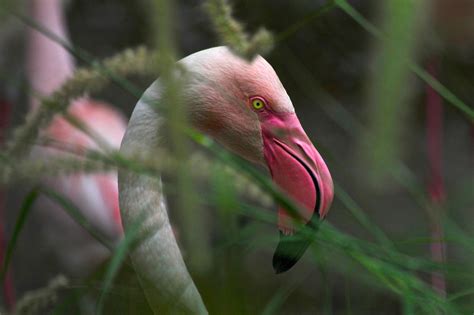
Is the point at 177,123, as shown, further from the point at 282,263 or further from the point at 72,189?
the point at 72,189

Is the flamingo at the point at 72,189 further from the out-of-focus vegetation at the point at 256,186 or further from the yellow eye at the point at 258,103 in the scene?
the yellow eye at the point at 258,103

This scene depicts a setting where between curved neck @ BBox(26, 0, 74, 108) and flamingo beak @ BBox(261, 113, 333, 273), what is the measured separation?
140 cm

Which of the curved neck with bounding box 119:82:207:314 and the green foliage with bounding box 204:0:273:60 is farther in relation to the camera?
the curved neck with bounding box 119:82:207:314

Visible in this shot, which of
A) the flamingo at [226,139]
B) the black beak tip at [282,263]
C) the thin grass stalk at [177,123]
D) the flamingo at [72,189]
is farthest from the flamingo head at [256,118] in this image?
the flamingo at [72,189]

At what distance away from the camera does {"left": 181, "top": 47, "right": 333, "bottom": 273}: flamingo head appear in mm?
1148

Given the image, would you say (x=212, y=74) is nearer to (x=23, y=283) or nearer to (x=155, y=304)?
(x=155, y=304)

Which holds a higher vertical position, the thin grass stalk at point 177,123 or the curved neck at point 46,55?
the thin grass stalk at point 177,123

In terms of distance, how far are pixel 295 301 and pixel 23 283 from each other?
2698 mm

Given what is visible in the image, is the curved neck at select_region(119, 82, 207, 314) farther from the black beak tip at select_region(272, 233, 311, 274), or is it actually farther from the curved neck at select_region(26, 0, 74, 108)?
the curved neck at select_region(26, 0, 74, 108)

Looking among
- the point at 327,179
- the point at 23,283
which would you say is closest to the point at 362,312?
the point at 327,179

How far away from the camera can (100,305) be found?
0.88 metres

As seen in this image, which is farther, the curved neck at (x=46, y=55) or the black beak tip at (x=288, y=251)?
the curved neck at (x=46, y=55)

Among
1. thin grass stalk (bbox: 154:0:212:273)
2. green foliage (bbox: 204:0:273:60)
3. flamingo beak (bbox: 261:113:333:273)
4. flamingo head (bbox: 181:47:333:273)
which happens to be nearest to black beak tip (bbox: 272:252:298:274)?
flamingo beak (bbox: 261:113:333:273)

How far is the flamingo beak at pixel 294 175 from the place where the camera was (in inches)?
39.5
